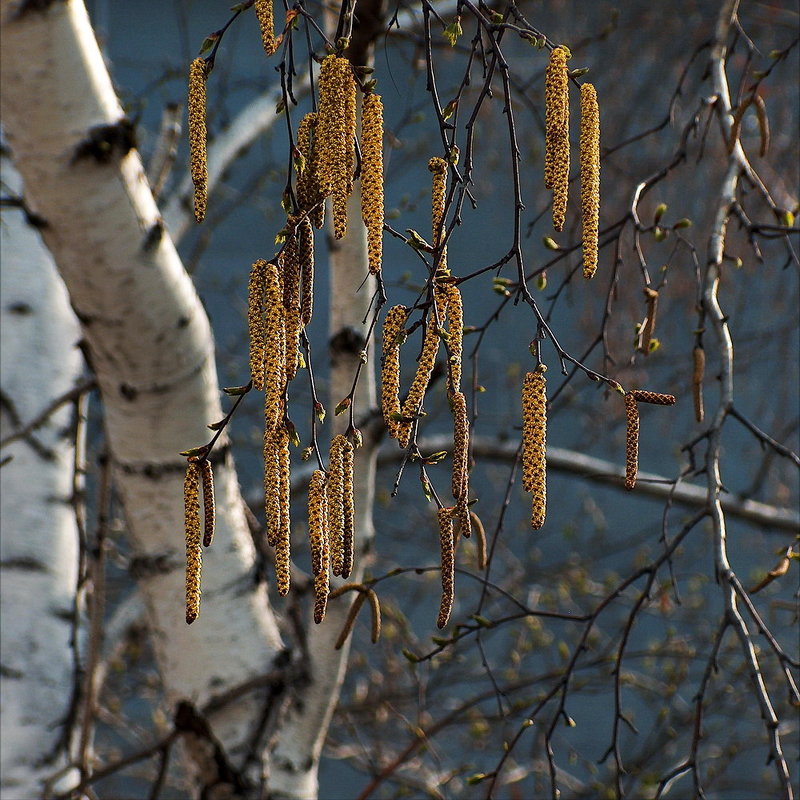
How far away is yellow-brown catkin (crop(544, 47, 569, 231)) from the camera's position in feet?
2.11

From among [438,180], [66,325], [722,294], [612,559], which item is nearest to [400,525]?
[612,559]

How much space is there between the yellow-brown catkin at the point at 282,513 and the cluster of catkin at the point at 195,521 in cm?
5

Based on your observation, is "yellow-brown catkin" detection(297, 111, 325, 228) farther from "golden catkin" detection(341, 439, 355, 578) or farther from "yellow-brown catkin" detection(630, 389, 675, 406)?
"yellow-brown catkin" detection(630, 389, 675, 406)

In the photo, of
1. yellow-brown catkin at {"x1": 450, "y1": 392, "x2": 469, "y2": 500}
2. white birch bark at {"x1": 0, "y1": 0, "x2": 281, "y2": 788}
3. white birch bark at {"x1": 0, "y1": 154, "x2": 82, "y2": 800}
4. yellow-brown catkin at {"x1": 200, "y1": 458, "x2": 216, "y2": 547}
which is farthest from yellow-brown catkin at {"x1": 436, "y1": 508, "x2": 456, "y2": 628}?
white birch bark at {"x1": 0, "y1": 154, "x2": 82, "y2": 800}

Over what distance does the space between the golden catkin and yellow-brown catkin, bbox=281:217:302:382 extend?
0.07 m

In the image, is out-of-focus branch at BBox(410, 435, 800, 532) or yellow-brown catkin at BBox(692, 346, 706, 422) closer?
yellow-brown catkin at BBox(692, 346, 706, 422)

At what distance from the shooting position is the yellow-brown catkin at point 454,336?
0.64 meters

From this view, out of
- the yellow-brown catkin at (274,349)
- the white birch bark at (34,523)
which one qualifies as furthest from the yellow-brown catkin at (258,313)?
the white birch bark at (34,523)

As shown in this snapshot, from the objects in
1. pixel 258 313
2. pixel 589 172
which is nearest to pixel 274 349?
pixel 258 313

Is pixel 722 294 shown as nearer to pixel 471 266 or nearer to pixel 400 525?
pixel 471 266

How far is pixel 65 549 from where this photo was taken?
4.41 ft

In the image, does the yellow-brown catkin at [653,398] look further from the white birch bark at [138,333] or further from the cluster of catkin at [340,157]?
the white birch bark at [138,333]

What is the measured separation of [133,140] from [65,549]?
552 mm

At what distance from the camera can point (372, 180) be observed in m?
0.59
